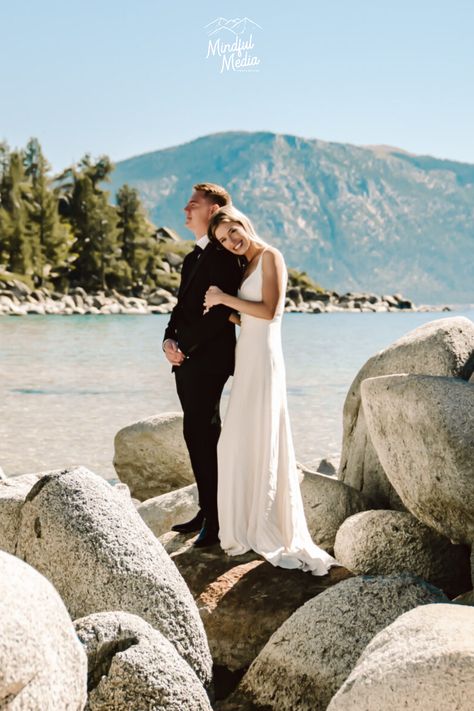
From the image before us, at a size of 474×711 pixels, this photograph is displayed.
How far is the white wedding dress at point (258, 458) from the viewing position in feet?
18.2

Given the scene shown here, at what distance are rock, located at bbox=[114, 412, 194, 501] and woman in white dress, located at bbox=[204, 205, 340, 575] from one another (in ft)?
10.5

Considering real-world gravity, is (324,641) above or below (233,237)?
below

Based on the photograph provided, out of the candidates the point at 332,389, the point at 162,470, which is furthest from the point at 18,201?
the point at 162,470

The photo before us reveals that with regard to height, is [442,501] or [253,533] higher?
[442,501]

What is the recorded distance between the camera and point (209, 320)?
223 inches

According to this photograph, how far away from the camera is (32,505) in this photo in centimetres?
412

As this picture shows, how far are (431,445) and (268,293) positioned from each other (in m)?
1.32

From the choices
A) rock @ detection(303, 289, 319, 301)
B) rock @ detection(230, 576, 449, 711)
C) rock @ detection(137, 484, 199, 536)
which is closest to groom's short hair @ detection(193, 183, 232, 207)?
rock @ detection(137, 484, 199, 536)

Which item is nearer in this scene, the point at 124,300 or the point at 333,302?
the point at 124,300

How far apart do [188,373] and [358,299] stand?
367 feet

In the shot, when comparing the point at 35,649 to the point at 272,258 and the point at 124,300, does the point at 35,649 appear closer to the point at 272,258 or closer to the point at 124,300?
the point at 272,258

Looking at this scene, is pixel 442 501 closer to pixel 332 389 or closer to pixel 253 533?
pixel 253 533

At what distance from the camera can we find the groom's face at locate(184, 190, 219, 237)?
5.75 m

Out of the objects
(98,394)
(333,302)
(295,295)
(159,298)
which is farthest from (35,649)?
(333,302)
